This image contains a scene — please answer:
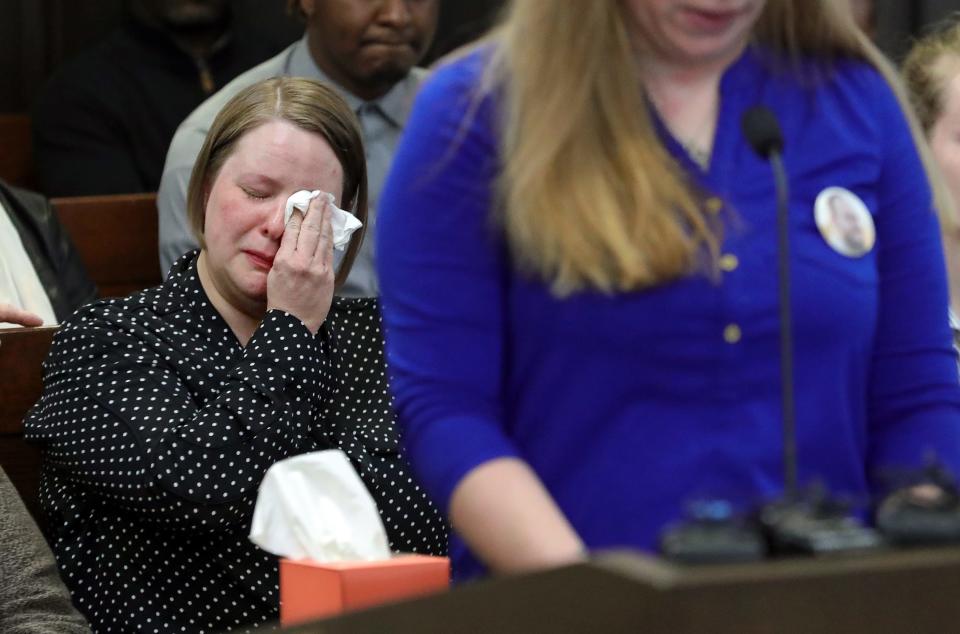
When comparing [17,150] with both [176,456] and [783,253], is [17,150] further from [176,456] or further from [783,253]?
[783,253]

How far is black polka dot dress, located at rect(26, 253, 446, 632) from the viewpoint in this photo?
2.08 m

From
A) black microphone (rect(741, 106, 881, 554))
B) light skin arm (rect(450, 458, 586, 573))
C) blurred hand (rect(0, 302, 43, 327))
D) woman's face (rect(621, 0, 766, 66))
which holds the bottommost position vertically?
blurred hand (rect(0, 302, 43, 327))

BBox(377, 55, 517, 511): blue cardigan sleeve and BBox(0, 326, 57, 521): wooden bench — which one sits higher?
BBox(377, 55, 517, 511): blue cardigan sleeve

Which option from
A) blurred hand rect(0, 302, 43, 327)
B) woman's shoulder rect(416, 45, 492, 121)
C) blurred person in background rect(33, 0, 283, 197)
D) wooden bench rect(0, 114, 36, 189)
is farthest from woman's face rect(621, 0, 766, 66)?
wooden bench rect(0, 114, 36, 189)

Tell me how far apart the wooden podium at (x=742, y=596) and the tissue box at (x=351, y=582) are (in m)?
0.40

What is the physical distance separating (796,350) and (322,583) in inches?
16.6

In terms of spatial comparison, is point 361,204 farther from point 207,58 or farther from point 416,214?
point 207,58

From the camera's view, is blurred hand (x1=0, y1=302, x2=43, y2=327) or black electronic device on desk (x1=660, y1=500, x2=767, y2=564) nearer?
black electronic device on desk (x1=660, y1=500, x2=767, y2=564)

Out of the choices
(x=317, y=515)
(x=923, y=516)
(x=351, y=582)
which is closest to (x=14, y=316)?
(x=317, y=515)

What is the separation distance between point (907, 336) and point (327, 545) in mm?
513

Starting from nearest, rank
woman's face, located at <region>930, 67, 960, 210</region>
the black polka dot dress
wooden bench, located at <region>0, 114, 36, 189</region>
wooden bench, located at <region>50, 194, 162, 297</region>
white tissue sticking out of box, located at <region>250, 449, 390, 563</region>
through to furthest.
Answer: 1. white tissue sticking out of box, located at <region>250, 449, 390, 563</region>
2. the black polka dot dress
3. woman's face, located at <region>930, 67, 960, 210</region>
4. wooden bench, located at <region>50, 194, 162, 297</region>
5. wooden bench, located at <region>0, 114, 36, 189</region>

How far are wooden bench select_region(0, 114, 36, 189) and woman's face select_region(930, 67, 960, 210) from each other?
2661 millimetres

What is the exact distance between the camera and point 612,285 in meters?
1.21

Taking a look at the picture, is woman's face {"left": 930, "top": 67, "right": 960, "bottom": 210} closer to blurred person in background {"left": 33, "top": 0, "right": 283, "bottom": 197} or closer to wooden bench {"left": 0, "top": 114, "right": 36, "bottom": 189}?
blurred person in background {"left": 33, "top": 0, "right": 283, "bottom": 197}
